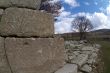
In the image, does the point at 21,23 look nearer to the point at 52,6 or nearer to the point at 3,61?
the point at 3,61

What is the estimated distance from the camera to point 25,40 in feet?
17.0

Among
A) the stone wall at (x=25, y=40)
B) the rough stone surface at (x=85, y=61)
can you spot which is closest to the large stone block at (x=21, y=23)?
the stone wall at (x=25, y=40)

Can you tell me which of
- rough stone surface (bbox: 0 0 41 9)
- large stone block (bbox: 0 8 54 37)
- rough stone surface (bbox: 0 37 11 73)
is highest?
rough stone surface (bbox: 0 0 41 9)

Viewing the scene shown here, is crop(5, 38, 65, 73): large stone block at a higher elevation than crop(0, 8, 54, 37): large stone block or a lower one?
lower

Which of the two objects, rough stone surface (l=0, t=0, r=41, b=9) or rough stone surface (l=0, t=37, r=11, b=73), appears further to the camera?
rough stone surface (l=0, t=0, r=41, b=9)

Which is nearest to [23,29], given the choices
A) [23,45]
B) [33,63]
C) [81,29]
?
[23,45]

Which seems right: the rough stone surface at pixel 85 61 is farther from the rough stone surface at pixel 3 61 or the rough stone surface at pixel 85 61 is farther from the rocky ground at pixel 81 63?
the rough stone surface at pixel 3 61

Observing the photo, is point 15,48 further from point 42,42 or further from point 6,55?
point 42,42

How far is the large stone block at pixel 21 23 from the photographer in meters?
5.21

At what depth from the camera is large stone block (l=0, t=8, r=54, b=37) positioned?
5.21m

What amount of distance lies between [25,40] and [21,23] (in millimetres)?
365

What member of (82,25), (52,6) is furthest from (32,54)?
(82,25)

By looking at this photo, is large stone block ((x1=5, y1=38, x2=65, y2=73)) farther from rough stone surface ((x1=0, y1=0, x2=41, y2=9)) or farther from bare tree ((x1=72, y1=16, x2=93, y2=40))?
bare tree ((x1=72, y1=16, x2=93, y2=40))

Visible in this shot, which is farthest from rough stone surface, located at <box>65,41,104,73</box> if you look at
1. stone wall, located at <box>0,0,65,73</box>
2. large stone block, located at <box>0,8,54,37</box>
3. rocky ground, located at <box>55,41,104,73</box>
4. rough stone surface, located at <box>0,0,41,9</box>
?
rough stone surface, located at <box>0,0,41,9</box>
